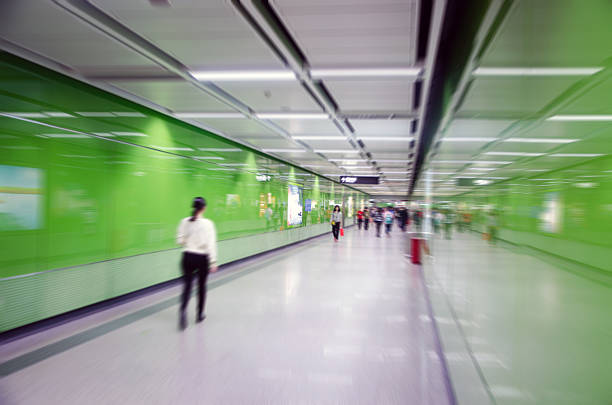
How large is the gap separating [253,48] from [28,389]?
4195 mm

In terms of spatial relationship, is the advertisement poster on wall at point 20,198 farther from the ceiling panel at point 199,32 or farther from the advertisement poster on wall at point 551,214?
the advertisement poster on wall at point 551,214

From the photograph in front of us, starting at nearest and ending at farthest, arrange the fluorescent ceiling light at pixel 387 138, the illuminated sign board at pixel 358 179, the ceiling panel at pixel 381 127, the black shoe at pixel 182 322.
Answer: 1. the black shoe at pixel 182 322
2. the ceiling panel at pixel 381 127
3. the fluorescent ceiling light at pixel 387 138
4. the illuminated sign board at pixel 358 179

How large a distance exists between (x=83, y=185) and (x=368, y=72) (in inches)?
181

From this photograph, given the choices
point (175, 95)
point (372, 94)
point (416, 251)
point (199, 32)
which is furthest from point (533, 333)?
point (416, 251)

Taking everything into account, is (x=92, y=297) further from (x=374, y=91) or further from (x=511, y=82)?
(x=511, y=82)

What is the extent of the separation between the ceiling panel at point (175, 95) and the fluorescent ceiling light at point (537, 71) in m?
4.59

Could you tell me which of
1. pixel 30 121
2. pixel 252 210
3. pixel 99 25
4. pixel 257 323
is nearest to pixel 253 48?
pixel 99 25

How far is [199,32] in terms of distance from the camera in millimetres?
3781

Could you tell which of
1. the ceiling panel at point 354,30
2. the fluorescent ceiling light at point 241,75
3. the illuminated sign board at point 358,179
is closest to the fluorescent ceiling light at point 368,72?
the ceiling panel at point 354,30

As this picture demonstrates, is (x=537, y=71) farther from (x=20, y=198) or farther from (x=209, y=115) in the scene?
(x=209, y=115)

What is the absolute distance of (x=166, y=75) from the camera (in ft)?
16.6

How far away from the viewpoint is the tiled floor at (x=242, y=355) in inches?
115

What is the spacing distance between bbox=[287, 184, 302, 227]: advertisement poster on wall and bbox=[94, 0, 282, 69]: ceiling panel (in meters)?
10.7

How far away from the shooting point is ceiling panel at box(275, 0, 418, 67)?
10.6 ft
